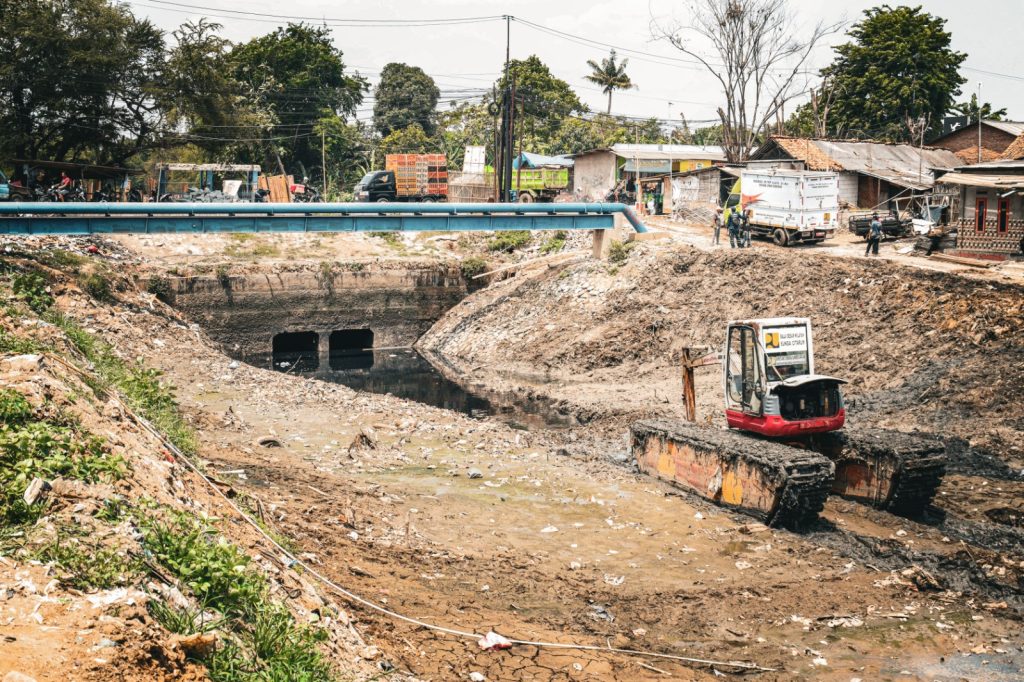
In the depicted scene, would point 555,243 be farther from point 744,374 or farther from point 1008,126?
point 744,374

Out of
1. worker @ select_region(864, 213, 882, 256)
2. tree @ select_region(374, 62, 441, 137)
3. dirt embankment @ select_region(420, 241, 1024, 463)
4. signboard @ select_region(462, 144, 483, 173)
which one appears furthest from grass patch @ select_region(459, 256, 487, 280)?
tree @ select_region(374, 62, 441, 137)

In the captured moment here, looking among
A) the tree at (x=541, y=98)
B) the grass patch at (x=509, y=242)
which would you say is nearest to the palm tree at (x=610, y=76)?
the tree at (x=541, y=98)

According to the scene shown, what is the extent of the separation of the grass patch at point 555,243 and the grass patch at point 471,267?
2911mm

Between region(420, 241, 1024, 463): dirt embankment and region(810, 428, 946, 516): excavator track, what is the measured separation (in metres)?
5.20

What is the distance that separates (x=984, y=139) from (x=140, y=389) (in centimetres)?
4686

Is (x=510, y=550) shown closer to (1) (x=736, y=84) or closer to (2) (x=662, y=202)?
(2) (x=662, y=202)

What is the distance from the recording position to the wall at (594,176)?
5428 cm

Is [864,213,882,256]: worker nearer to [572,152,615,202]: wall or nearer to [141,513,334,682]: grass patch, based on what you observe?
[572,152,615,202]: wall

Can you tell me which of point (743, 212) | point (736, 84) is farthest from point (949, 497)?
point (736, 84)

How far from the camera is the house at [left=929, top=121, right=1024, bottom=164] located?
49.0m

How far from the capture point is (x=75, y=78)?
151ft

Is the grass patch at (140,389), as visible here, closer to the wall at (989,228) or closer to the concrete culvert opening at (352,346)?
the concrete culvert opening at (352,346)

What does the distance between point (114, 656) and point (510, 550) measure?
8.33 metres

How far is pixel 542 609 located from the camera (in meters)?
12.0
